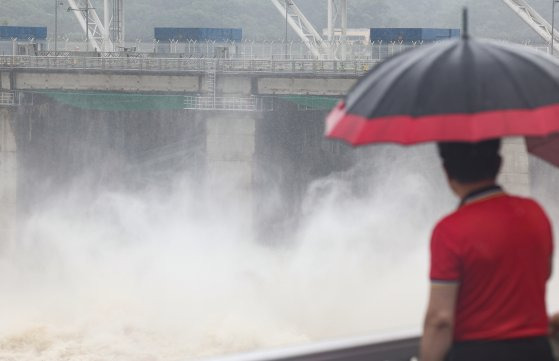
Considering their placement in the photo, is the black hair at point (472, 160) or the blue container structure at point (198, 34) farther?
the blue container structure at point (198, 34)

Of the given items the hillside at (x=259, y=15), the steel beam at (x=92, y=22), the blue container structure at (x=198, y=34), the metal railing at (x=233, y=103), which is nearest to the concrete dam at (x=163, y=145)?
the metal railing at (x=233, y=103)

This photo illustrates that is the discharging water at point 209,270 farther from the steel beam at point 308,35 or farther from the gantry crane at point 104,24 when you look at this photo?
the gantry crane at point 104,24

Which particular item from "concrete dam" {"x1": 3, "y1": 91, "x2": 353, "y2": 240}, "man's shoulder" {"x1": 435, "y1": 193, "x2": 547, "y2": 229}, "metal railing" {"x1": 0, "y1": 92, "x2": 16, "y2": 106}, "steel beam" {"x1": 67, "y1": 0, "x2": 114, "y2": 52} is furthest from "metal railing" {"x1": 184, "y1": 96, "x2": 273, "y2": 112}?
"man's shoulder" {"x1": 435, "y1": 193, "x2": 547, "y2": 229}

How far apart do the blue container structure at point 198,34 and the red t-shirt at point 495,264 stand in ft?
118

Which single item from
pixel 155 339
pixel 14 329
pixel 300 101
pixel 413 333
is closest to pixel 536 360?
pixel 413 333

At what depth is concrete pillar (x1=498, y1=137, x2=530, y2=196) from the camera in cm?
2669

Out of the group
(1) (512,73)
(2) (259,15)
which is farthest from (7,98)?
(1) (512,73)

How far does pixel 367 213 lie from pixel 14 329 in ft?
34.1

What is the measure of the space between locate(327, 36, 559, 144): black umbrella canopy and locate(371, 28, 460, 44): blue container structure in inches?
1261

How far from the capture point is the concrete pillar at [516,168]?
1051 inches

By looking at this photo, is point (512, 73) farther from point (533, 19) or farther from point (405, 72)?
point (533, 19)

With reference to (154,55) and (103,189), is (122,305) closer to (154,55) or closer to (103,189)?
(103,189)

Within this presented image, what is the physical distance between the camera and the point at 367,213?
3067 centimetres

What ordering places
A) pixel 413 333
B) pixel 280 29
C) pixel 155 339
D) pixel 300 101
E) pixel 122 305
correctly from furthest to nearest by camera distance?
pixel 280 29
pixel 300 101
pixel 122 305
pixel 155 339
pixel 413 333
